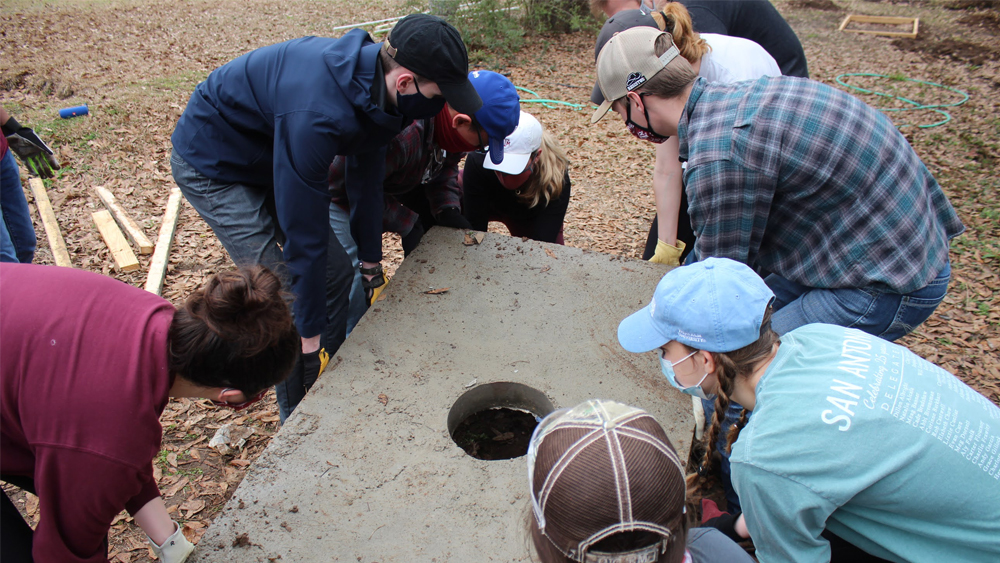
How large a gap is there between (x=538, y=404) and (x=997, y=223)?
4440mm

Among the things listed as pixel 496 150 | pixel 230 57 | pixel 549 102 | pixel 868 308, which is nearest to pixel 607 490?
pixel 868 308

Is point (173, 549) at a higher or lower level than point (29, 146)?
lower

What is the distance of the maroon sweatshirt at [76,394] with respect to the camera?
Answer: 1.31 m

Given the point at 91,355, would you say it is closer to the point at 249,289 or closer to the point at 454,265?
the point at 249,289

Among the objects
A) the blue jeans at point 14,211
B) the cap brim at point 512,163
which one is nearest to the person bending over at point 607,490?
the cap brim at point 512,163

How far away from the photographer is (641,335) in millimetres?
1688

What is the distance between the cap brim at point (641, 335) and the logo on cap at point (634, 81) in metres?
0.89

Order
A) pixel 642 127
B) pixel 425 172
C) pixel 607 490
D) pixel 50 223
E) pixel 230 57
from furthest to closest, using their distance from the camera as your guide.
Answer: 1. pixel 230 57
2. pixel 50 223
3. pixel 425 172
4. pixel 642 127
5. pixel 607 490

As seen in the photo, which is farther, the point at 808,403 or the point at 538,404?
the point at 538,404

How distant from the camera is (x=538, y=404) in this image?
2.28m

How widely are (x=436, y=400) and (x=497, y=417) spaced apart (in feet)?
1.63

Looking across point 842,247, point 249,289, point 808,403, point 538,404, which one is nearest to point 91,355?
point 249,289

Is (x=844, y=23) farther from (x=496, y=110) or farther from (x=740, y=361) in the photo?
(x=740, y=361)

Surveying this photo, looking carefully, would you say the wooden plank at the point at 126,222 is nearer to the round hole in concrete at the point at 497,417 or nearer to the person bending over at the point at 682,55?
the round hole in concrete at the point at 497,417
